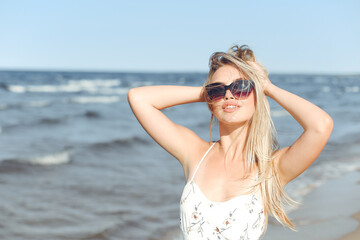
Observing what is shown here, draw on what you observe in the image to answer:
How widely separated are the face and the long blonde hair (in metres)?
0.03

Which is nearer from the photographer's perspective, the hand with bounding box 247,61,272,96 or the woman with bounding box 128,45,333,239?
the woman with bounding box 128,45,333,239

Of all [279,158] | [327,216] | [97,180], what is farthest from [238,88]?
[97,180]

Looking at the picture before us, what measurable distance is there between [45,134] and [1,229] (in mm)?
8483

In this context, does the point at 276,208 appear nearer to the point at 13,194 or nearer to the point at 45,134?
the point at 13,194

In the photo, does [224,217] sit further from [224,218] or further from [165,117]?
[165,117]

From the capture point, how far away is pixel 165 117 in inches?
101

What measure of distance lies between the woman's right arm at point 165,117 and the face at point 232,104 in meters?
0.24

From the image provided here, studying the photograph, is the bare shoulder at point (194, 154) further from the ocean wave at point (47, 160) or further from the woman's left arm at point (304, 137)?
the ocean wave at point (47, 160)

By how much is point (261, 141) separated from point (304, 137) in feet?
0.85

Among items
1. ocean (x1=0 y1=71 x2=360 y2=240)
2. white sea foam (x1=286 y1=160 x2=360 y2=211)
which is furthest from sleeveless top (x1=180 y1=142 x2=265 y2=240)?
white sea foam (x1=286 y1=160 x2=360 y2=211)

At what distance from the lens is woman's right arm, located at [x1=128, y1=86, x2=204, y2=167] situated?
8.21ft

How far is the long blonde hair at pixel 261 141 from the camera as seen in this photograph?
7.32 feet

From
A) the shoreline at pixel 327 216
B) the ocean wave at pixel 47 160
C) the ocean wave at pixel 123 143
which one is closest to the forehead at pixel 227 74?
the shoreline at pixel 327 216

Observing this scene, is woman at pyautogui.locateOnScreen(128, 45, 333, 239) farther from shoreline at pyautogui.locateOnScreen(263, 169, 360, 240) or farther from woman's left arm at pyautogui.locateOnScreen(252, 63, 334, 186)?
shoreline at pyautogui.locateOnScreen(263, 169, 360, 240)
